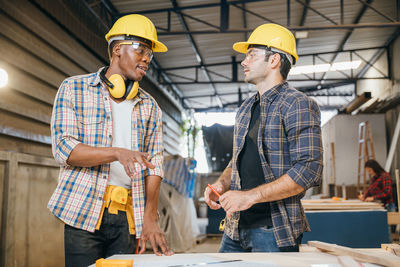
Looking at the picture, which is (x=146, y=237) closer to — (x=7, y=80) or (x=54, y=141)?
(x=54, y=141)

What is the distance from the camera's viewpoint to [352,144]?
13602 mm

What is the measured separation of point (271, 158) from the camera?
6.93 ft

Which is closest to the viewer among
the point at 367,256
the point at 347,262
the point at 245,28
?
the point at 347,262

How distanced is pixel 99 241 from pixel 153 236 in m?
0.29

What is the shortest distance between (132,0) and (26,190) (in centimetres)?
585

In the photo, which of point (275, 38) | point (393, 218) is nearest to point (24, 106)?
point (275, 38)

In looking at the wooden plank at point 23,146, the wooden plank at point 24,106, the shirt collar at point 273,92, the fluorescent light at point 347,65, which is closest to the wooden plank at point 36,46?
the wooden plank at point 24,106

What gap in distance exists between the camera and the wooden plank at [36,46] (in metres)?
5.03

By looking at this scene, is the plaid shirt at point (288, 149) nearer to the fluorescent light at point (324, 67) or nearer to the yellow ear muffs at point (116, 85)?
the yellow ear muffs at point (116, 85)

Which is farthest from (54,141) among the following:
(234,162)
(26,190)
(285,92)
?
(26,190)

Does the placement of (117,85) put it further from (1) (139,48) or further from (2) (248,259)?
(2) (248,259)

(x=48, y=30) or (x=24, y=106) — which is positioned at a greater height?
(x=48, y=30)

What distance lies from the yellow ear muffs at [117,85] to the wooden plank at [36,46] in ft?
11.6

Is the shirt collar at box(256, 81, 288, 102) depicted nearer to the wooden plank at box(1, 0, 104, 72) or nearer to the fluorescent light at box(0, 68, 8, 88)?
the fluorescent light at box(0, 68, 8, 88)
